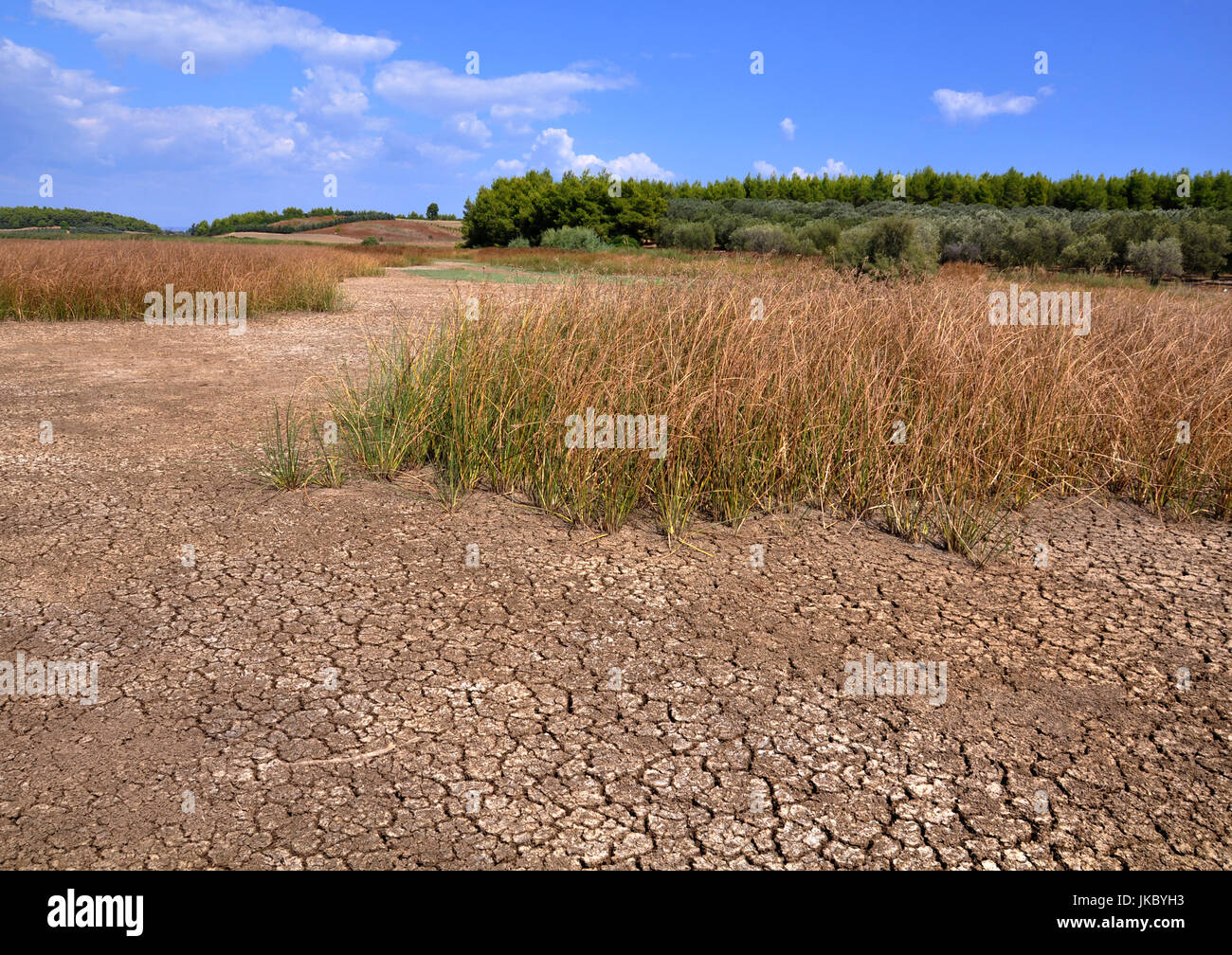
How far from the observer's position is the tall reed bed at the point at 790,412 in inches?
172

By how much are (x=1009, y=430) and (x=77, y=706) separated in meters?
4.81

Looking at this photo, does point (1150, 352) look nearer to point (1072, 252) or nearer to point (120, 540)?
point (120, 540)

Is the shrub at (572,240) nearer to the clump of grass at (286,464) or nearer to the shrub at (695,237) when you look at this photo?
the shrub at (695,237)

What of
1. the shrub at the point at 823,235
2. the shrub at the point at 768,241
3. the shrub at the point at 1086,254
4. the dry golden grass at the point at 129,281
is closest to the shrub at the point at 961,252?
the shrub at the point at 1086,254

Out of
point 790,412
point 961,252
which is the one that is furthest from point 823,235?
point 790,412
